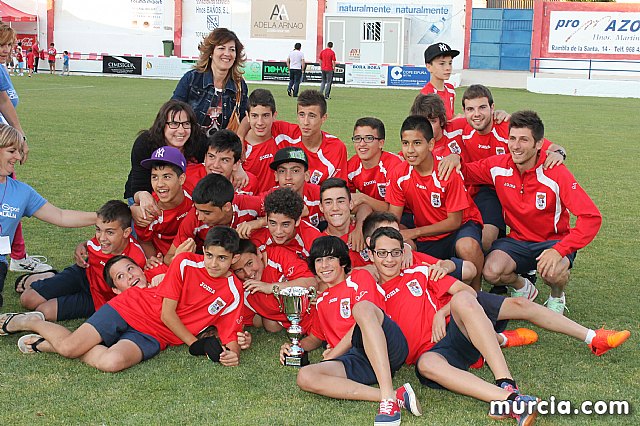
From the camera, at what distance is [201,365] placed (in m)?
4.69

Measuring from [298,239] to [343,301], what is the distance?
0.92 m

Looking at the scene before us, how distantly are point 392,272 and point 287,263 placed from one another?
93 cm

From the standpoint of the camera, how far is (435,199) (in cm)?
586

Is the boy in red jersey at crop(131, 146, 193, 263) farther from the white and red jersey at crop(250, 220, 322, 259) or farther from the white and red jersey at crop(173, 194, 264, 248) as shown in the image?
the white and red jersey at crop(250, 220, 322, 259)

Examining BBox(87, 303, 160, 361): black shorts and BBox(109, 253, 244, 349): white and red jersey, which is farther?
BBox(109, 253, 244, 349): white and red jersey

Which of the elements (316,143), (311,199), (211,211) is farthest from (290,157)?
(211,211)

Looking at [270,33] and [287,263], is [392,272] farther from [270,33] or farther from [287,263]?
[270,33]

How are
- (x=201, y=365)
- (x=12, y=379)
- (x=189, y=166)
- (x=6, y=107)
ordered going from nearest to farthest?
1. (x=12, y=379)
2. (x=201, y=365)
3. (x=189, y=166)
4. (x=6, y=107)

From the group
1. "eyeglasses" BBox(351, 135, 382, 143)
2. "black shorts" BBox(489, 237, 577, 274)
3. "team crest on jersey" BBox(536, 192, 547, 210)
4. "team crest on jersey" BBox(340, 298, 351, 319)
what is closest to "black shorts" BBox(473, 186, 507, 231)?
"black shorts" BBox(489, 237, 577, 274)

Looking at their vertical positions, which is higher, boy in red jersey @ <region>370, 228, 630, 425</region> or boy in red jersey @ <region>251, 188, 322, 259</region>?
boy in red jersey @ <region>251, 188, 322, 259</region>

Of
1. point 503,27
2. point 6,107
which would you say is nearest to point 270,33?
point 503,27

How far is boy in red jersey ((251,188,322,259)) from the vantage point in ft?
17.3

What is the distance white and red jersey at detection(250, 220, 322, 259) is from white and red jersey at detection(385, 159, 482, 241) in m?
0.73

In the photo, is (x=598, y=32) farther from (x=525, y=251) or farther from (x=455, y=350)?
(x=455, y=350)
